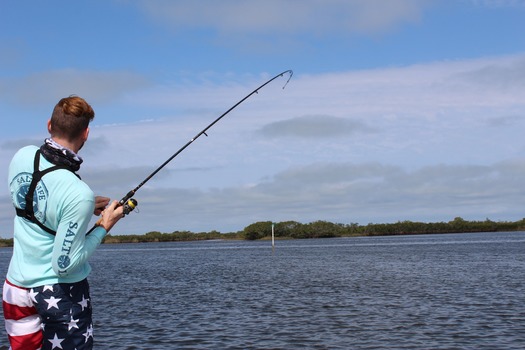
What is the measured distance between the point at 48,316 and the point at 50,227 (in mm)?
663

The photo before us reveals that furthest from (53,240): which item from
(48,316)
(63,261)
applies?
(48,316)

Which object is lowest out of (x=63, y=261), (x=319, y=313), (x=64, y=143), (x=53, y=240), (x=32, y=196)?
(x=319, y=313)

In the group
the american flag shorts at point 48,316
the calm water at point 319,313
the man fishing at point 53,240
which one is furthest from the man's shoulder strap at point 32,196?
the calm water at point 319,313

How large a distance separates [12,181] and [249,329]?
16976 mm

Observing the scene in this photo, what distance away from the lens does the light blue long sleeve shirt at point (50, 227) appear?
4152 mm

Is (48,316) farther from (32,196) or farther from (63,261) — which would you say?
(32,196)

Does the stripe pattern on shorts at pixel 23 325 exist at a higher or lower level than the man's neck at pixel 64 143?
lower

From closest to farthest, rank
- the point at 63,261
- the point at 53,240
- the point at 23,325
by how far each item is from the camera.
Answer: the point at 63,261
the point at 53,240
the point at 23,325

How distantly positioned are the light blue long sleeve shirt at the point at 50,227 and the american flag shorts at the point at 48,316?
0.08m

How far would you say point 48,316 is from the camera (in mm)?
4324

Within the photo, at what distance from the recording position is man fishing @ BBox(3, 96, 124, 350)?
417cm

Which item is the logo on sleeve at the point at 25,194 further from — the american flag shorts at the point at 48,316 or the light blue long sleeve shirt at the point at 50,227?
the american flag shorts at the point at 48,316

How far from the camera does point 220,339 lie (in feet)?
61.4

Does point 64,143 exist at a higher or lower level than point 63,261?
higher
